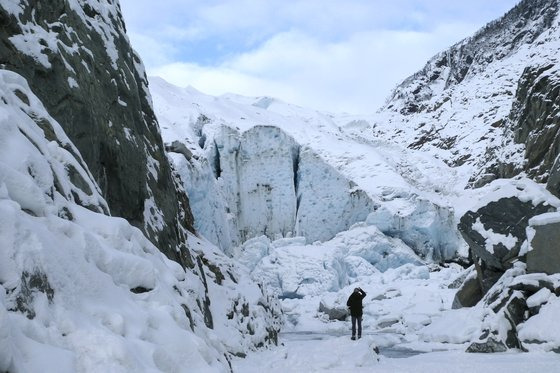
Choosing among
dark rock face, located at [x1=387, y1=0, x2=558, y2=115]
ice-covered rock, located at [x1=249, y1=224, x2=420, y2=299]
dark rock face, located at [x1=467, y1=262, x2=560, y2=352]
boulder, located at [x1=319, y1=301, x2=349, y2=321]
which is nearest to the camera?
dark rock face, located at [x1=467, y1=262, x2=560, y2=352]

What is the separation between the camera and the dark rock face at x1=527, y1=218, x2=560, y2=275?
10.5 meters

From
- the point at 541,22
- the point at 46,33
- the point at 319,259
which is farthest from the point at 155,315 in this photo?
the point at 541,22

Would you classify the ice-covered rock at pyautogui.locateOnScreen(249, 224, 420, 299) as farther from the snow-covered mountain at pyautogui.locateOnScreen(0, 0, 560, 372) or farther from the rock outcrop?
the rock outcrop

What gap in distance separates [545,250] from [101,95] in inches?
347

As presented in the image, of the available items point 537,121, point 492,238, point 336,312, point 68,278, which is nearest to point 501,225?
point 492,238

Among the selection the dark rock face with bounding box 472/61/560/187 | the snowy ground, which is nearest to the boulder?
the snowy ground

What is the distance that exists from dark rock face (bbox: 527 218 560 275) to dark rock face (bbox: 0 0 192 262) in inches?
276

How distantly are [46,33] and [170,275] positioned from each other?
539 cm

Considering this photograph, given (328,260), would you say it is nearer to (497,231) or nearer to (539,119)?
(539,119)

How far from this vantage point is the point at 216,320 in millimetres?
11953

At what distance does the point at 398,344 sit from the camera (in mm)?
14719

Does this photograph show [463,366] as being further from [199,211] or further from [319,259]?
[319,259]

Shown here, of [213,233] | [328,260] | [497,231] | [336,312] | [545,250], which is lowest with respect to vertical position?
[336,312]

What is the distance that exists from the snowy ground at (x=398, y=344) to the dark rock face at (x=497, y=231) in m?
1.65
